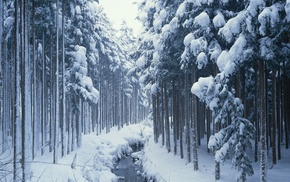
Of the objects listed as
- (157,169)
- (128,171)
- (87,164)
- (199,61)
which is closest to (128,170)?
(128,171)

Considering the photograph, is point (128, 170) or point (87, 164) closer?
point (87, 164)

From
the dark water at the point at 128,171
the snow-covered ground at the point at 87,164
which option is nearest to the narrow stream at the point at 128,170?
the dark water at the point at 128,171

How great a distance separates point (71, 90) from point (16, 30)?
9870mm

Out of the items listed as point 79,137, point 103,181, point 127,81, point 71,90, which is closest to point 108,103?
point 127,81

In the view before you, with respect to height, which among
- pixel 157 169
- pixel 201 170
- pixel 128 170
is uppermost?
pixel 201 170

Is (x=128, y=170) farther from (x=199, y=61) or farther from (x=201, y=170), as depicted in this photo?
(x=199, y=61)

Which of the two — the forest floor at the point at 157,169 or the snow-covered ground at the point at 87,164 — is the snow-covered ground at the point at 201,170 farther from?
the snow-covered ground at the point at 87,164

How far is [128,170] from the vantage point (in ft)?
71.5

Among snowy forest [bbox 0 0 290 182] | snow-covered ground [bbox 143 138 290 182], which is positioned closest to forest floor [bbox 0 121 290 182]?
snow-covered ground [bbox 143 138 290 182]

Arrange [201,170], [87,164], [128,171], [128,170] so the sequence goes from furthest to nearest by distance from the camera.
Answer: [128,170] → [128,171] → [87,164] → [201,170]

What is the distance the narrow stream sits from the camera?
19.0m

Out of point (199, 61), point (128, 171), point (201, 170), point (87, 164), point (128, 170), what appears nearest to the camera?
point (199, 61)

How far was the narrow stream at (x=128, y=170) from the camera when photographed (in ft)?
62.2

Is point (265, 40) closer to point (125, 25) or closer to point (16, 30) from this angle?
point (16, 30)
